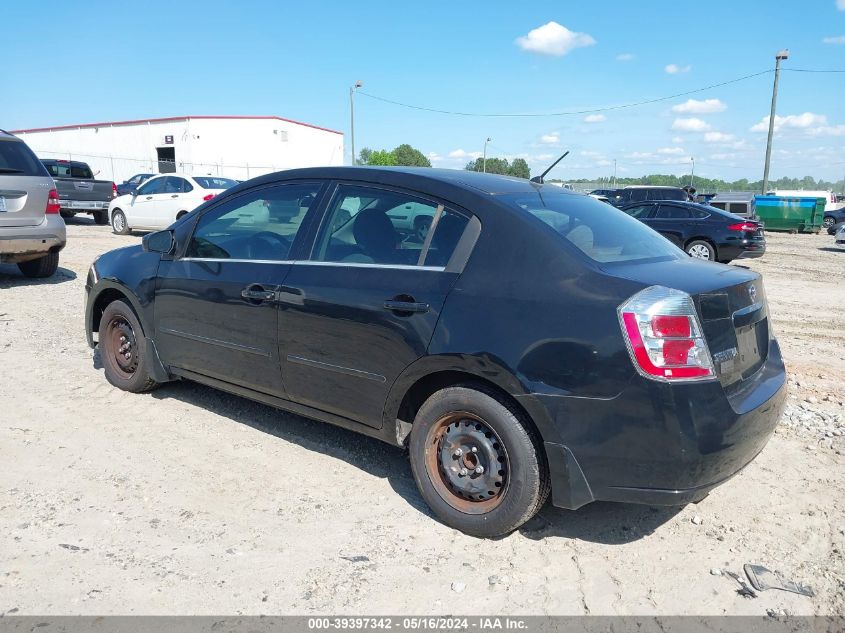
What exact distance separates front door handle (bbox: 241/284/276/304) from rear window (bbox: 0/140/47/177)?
6.27 metres

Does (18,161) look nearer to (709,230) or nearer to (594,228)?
(594,228)

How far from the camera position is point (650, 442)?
2.67 m

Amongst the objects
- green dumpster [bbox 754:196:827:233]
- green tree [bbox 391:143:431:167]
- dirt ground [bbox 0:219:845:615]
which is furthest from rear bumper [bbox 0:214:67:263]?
green tree [bbox 391:143:431:167]

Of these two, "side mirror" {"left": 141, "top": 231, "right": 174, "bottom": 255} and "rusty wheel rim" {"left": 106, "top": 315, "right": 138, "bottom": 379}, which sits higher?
"side mirror" {"left": 141, "top": 231, "right": 174, "bottom": 255}

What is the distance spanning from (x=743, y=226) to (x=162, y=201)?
13.5 meters

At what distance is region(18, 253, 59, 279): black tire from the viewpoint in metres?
9.64

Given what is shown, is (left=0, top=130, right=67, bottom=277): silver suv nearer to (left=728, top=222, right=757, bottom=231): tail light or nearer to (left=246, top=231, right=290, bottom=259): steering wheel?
(left=246, top=231, right=290, bottom=259): steering wheel

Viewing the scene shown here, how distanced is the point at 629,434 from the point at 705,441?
30cm

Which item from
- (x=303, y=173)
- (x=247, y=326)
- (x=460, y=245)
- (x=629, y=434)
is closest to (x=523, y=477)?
(x=629, y=434)

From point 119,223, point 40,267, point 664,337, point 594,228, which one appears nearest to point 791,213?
point 119,223

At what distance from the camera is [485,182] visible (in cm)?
359

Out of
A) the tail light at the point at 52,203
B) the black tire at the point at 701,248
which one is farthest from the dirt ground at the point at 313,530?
the black tire at the point at 701,248

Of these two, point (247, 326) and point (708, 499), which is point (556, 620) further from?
point (247, 326)

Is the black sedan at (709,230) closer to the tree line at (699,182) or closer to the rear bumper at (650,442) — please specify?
the rear bumper at (650,442)
